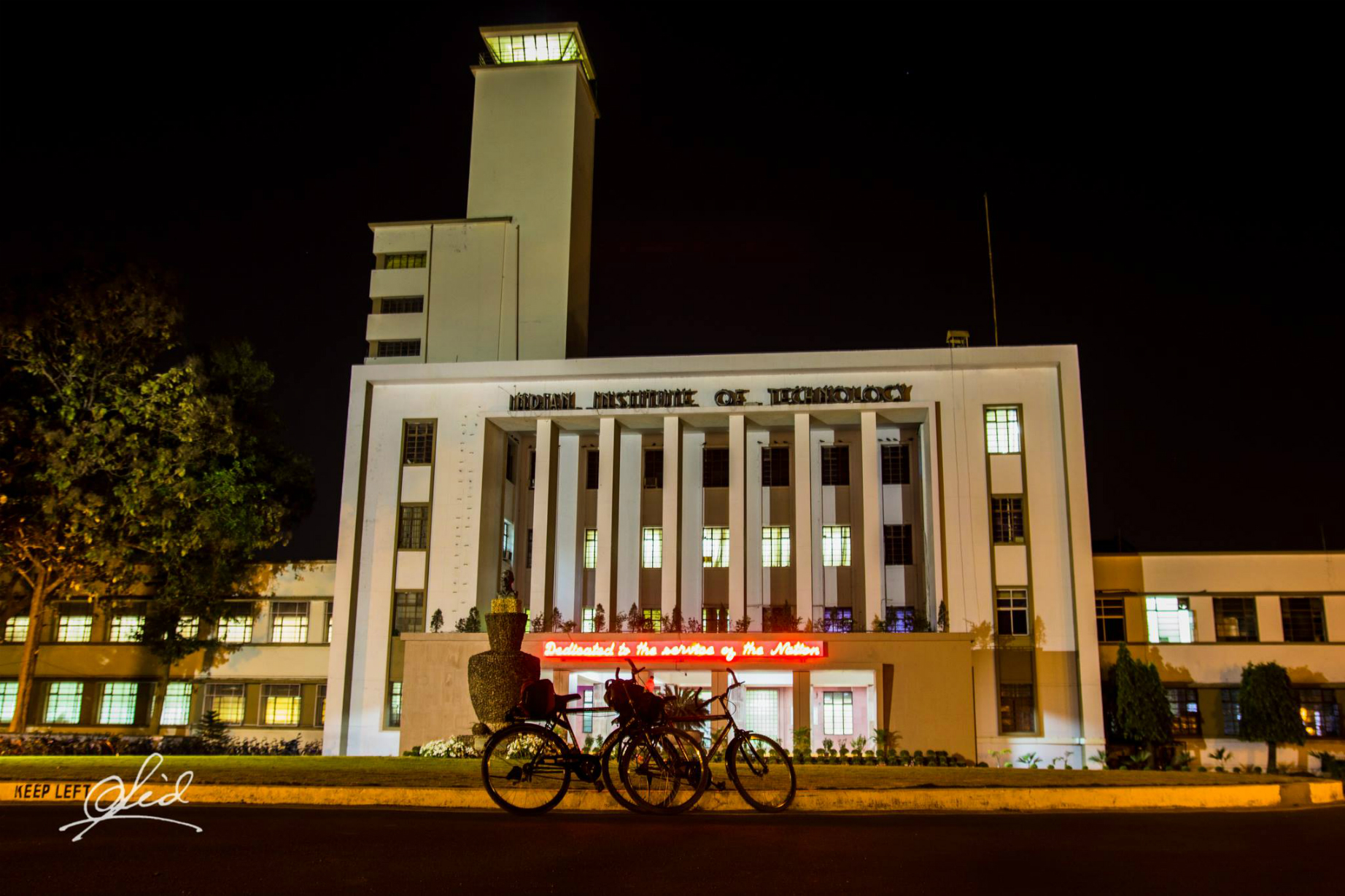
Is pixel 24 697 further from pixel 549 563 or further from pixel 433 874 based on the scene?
pixel 433 874

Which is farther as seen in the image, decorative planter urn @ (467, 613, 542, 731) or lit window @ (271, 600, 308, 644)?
lit window @ (271, 600, 308, 644)

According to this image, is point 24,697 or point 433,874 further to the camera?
point 24,697

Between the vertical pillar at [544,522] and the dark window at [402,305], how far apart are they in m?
9.67

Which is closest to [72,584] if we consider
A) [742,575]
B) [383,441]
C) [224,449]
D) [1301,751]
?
[224,449]

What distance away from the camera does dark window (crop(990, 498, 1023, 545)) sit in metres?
36.6

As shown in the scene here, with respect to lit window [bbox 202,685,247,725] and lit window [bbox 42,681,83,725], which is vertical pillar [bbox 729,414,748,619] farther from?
lit window [bbox 42,681,83,725]

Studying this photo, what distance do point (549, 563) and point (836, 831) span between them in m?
27.7

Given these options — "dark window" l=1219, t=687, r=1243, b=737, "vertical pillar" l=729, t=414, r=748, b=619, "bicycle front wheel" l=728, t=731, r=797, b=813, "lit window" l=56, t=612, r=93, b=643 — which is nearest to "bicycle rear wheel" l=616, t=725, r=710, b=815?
"bicycle front wheel" l=728, t=731, r=797, b=813

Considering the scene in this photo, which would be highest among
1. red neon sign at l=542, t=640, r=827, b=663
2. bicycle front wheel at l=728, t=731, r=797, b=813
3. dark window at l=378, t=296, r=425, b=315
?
dark window at l=378, t=296, r=425, b=315

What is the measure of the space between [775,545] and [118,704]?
23887 millimetres

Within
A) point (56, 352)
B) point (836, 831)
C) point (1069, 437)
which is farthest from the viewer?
point (1069, 437)

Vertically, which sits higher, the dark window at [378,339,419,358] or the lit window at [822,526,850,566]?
the dark window at [378,339,419,358]

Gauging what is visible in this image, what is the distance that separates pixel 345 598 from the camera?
38688 mm

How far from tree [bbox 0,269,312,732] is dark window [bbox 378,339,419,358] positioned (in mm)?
8212
